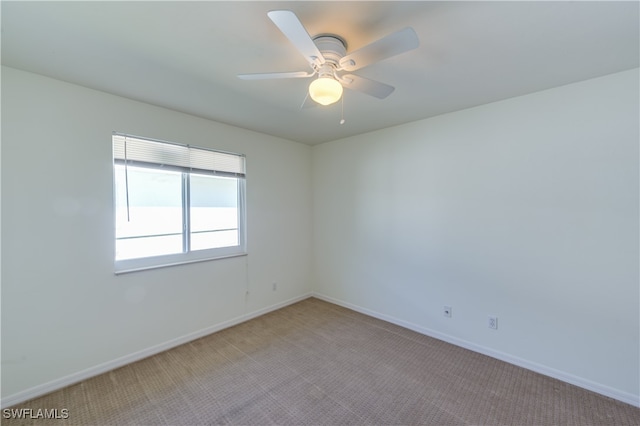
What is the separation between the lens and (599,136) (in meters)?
2.06

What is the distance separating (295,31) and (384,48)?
0.44 meters

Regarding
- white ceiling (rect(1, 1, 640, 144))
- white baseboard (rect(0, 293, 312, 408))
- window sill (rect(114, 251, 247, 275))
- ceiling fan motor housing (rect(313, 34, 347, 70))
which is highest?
white ceiling (rect(1, 1, 640, 144))

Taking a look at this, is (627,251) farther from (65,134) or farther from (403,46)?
(65,134)

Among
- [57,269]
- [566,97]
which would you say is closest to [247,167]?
[57,269]

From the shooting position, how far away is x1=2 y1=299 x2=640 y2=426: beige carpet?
72.1 inches

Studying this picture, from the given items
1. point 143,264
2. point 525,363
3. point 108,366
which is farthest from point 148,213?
point 525,363

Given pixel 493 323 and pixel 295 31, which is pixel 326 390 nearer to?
pixel 493 323

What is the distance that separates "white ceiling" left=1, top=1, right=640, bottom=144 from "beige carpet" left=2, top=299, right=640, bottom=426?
8.10 ft

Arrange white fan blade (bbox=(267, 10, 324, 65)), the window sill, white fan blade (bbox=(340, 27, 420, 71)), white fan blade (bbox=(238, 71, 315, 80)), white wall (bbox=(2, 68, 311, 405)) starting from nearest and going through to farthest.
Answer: white fan blade (bbox=(267, 10, 324, 65))
white fan blade (bbox=(340, 27, 420, 71))
white fan blade (bbox=(238, 71, 315, 80))
white wall (bbox=(2, 68, 311, 405))
the window sill

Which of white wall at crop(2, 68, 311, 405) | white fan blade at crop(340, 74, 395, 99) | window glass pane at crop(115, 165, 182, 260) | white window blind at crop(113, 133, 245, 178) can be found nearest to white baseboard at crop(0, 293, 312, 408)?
white wall at crop(2, 68, 311, 405)

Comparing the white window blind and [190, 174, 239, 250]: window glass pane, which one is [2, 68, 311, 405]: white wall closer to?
the white window blind

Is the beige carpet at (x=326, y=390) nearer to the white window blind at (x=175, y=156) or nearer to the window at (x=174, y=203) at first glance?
the window at (x=174, y=203)

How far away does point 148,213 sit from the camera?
103 inches

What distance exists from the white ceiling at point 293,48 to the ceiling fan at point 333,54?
11 cm
